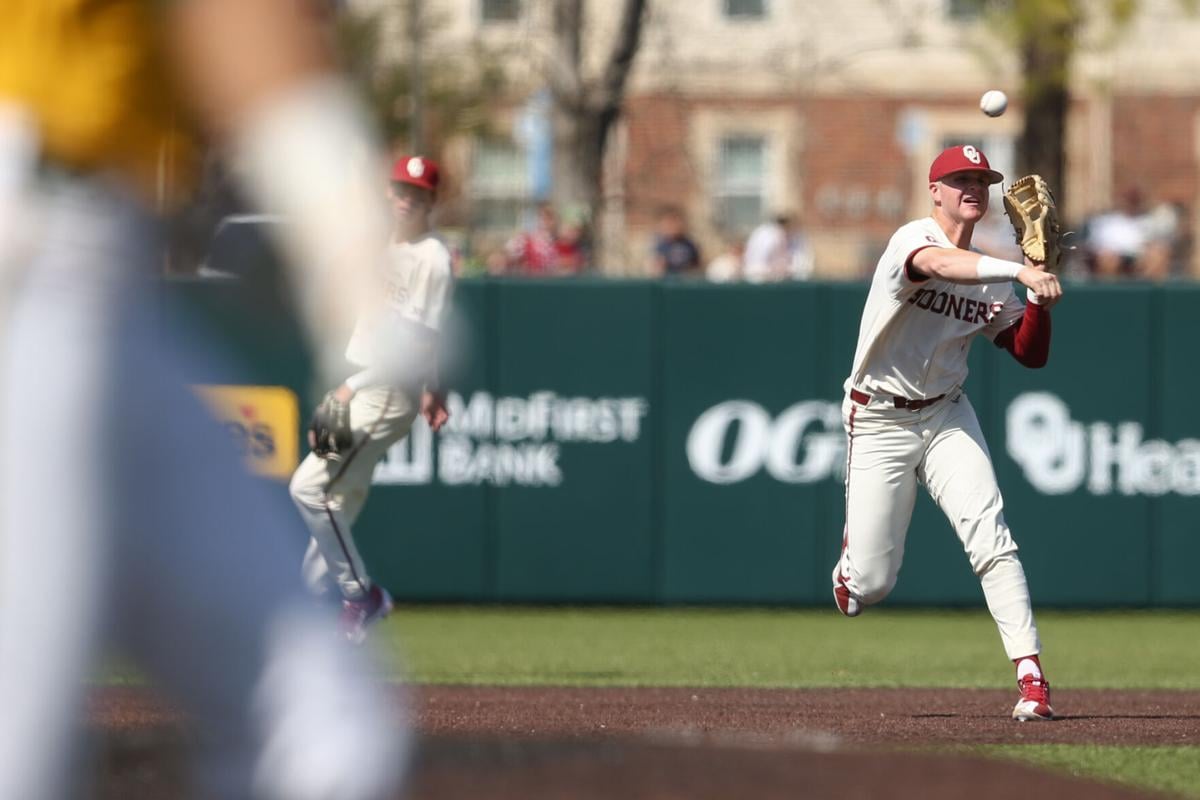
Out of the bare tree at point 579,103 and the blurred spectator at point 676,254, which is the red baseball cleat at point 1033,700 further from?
the bare tree at point 579,103

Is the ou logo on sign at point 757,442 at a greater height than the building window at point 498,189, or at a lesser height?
lesser

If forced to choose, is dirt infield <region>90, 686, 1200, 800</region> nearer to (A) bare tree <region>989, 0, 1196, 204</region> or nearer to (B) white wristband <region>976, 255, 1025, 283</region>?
(B) white wristband <region>976, 255, 1025, 283</region>

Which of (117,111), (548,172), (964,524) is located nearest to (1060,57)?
(548,172)

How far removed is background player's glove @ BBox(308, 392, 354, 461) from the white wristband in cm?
239

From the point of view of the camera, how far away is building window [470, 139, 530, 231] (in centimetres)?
3322

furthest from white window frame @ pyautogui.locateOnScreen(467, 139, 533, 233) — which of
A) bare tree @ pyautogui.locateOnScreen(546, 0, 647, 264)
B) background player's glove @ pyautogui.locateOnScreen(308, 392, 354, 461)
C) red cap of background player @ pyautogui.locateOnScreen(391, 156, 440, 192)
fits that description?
background player's glove @ pyautogui.locateOnScreen(308, 392, 354, 461)

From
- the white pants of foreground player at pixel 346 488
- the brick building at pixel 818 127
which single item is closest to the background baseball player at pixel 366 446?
the white pants of foreground player at pixel 346 488

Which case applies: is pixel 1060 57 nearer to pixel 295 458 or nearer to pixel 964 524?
pixel 295 458

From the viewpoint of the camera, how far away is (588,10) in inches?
1110

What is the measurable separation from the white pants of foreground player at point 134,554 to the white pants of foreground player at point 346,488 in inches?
266

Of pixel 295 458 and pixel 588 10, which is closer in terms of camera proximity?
pixel 295 458

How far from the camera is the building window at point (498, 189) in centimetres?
3322

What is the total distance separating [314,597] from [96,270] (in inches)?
19.4

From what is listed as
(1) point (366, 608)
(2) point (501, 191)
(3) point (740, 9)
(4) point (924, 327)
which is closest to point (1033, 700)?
(4) point (924, 327)
